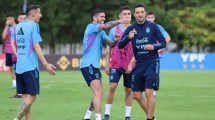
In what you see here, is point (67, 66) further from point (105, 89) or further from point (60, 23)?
point (60, 23)

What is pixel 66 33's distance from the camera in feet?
200

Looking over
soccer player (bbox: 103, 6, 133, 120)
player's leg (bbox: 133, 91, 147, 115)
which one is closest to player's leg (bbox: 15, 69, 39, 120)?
player's leg (bbox: 133, 91, 147, 115)

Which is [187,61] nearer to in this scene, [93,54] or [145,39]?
[93,54]

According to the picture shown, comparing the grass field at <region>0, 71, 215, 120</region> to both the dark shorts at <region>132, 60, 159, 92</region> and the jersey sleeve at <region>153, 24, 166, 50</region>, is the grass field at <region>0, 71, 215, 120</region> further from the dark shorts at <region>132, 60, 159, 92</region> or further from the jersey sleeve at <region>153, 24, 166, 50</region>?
the jersey sleeve at <region>153, 24, 166, 50</region>

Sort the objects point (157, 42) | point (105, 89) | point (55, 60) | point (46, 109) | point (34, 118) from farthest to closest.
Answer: point (55, 60) → point (105, 89) → point (46, 109) → point (34, 118) → point (157, 42)

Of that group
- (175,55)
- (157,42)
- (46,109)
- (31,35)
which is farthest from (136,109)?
(175,55)

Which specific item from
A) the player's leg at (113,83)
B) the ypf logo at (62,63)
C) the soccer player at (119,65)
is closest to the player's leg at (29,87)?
the soccer player at (119,65)

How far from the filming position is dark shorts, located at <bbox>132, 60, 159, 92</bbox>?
12.5 m

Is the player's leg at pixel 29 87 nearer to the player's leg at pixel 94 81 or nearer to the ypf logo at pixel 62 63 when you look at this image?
the player's leg at pixel 94 81

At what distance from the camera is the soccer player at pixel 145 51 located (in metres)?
12.5

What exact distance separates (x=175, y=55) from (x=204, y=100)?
2378 centimetres

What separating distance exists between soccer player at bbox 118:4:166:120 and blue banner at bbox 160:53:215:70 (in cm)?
2816

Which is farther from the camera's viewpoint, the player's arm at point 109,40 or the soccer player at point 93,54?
the player's arm at point 109,40

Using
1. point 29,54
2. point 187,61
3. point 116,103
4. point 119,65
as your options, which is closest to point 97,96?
point 119,65
